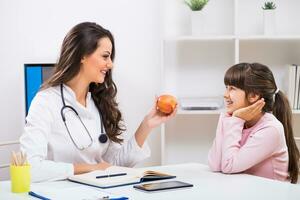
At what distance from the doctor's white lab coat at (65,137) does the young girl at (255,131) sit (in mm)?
424

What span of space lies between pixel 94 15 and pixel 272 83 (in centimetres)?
147

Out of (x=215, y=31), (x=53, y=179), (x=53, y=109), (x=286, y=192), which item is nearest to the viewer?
(x=286, y=192)

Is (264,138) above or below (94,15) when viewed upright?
below

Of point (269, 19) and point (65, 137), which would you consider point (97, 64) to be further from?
point (269, 19)

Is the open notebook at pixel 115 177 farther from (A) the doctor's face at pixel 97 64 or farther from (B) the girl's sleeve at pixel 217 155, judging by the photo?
(A) the doctor's face at pixel 97 64

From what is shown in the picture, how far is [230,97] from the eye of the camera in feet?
7.96

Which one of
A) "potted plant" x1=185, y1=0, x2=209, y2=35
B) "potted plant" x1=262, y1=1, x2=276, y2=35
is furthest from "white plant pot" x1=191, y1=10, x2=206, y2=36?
"potted plant" x1=262, y1=1, x2=276, y2=35

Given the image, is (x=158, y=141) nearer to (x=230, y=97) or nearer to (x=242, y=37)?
(x=242, y=37)

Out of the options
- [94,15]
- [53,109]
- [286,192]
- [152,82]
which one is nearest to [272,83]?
[286,192]

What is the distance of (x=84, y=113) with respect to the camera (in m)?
2.47

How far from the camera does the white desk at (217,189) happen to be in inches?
68.5

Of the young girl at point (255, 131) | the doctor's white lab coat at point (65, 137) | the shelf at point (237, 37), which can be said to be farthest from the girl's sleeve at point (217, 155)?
the shelf at point (237, 37)

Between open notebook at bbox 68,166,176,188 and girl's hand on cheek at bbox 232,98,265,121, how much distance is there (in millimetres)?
455

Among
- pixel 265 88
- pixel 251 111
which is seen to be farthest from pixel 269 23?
pixel 251 111
